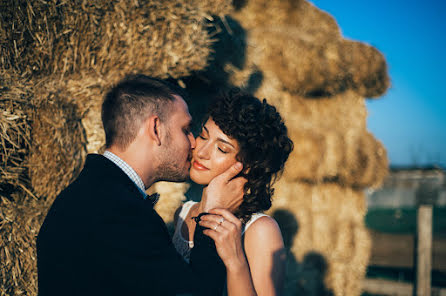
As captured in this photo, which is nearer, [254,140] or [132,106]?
[132,106]

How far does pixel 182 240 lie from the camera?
8.98 ft

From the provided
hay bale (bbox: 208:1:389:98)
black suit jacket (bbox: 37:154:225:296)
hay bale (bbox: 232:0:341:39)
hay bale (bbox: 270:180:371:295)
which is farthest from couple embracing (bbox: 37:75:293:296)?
hay bale (bbox: 232:0:341:39)

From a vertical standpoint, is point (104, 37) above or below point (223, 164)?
above

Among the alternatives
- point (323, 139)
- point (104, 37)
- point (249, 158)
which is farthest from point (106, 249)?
point (323, 139)

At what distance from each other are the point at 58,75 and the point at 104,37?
0.49 meters

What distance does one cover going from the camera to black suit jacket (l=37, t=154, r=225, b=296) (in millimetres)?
1540

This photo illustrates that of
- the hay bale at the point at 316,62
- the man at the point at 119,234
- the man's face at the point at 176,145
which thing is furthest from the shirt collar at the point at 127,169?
the hay bale at the point at 316,62

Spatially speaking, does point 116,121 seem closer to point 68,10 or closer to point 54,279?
point 54,279

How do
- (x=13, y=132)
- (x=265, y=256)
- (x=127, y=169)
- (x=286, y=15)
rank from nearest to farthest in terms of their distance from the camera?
(x=127, y=169)
(x=265, y=256)
(x=13, y=132)
(x=286, y=15)

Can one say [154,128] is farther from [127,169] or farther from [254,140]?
[254,140]

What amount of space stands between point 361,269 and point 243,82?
446cm

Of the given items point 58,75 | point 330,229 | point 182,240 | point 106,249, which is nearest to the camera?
point 106,249

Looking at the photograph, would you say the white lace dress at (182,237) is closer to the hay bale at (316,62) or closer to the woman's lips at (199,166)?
the woman's lips at (199,166)

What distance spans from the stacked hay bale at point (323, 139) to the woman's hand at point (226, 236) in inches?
114
